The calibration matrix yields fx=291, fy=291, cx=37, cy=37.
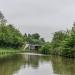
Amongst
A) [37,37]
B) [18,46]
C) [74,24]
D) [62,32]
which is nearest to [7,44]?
[18,46]

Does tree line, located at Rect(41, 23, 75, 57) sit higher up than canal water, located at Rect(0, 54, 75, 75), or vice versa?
tree line, located at Rect(41, 23, 75, 57)

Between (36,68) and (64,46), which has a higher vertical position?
(64,46)

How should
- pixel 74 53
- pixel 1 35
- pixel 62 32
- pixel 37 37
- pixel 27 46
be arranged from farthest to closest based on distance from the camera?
pixel 37 37, pixel 27 46, pixel 1 35, pixel 62 32, pixel 74 53

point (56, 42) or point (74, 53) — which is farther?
point (56, 42)

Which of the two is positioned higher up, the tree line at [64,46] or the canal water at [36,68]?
the tree line at [64,46]

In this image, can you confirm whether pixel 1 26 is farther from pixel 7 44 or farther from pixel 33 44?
pixel 33 44

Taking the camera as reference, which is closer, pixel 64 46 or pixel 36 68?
pixel 36 68

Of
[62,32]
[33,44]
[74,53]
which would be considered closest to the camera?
[74,53]

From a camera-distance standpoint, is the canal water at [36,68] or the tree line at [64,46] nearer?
the canal water at [36,68]

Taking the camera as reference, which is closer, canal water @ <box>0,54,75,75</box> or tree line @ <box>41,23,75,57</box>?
canal water @ <box>0,54,75,75</box>

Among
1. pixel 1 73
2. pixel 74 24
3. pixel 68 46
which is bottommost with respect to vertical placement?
pixel 1 73

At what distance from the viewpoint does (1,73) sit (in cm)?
2470

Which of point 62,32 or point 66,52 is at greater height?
point 62,32

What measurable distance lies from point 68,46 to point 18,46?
4817 cm
